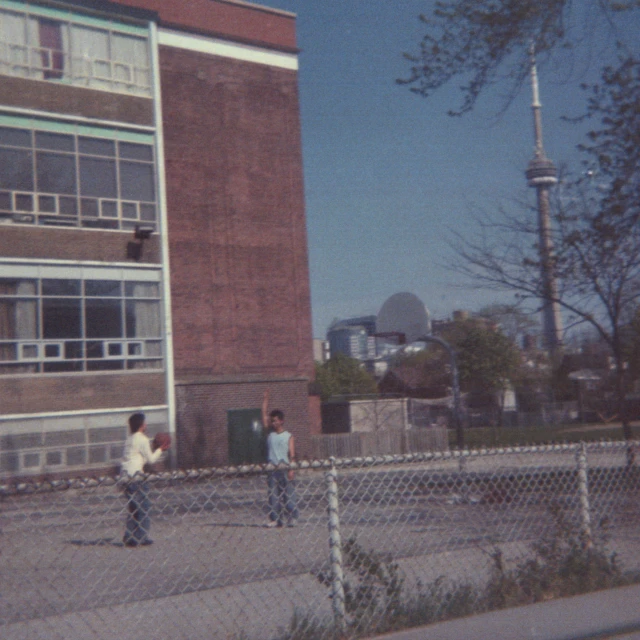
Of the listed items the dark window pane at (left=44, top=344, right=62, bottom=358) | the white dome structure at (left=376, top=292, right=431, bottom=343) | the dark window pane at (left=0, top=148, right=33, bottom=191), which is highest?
the dark window pane at (left=0, top=148, right=33, bottom=191)

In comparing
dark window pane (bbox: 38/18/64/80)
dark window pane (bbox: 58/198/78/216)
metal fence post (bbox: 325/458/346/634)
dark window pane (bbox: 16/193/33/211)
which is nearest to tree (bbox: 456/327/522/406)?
dark window pane (bbox: 58/198/78/216)

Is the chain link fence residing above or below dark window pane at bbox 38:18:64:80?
below

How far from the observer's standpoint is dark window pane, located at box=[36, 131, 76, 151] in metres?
25.1

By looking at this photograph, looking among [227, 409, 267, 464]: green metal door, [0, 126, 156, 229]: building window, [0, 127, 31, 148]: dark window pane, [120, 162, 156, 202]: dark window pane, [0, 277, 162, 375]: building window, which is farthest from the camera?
[227, 409, 267, 464]: green metal door

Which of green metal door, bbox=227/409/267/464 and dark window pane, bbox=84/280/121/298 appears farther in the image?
green metal door, bbox=227/409/267/464

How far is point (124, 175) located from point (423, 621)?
22991 millimetres

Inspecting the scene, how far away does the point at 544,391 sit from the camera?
75.4 meters

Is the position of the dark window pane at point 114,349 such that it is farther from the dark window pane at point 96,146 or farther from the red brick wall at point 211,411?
the dark window pane at point 96,146

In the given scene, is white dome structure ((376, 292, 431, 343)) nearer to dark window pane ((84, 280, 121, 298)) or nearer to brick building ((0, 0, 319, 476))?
brick building ((0, 0, 319, 476))

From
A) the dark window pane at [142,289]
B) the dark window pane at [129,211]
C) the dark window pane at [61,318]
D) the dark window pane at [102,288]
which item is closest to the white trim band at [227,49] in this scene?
the dark window pane at [129,211]

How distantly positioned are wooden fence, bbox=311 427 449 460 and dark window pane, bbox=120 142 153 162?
11.1 meters

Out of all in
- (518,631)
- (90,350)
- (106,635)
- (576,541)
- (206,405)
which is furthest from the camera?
(206,405)

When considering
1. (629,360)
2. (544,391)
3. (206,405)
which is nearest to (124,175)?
(206,405)

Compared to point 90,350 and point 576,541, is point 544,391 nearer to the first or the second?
point 90,350
